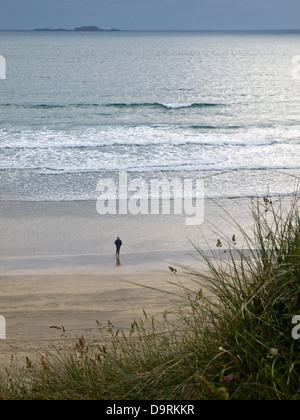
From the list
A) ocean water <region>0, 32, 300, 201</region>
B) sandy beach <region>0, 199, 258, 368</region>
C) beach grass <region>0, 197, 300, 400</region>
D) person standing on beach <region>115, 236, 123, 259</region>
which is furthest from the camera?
ocean water <region>0, 32, 300, 201</region>

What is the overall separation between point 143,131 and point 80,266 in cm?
1821

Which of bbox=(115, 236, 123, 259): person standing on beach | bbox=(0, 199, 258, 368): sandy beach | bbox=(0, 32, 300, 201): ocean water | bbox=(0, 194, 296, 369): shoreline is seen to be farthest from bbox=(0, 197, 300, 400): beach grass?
bbox=(115, 236, 123, 259): person standing on beach

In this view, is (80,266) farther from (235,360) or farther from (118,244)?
(235,360)

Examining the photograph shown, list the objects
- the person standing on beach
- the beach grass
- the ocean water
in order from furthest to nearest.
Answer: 1. the ocean water
2. the person standing on beach
3. the beach grass

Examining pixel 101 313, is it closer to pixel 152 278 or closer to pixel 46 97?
pixel 152 278

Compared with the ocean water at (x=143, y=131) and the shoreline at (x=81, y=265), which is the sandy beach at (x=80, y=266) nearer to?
the shoreline at (x=81, y=265)

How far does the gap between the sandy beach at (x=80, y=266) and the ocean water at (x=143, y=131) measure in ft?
6.95

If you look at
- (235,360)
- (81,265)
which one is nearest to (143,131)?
(81,265)

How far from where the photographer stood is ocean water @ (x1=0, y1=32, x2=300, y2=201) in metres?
19.5

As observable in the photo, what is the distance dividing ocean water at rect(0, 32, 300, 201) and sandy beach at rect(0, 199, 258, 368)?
212cm

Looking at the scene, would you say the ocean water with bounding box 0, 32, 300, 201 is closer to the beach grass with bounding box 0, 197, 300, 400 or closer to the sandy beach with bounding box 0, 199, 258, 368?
the beach grass with bounding box 0, 197, 300, 400

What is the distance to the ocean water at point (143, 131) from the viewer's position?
19516 millimetres

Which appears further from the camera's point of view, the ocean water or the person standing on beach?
the ocean water

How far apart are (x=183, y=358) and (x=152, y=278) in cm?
840
